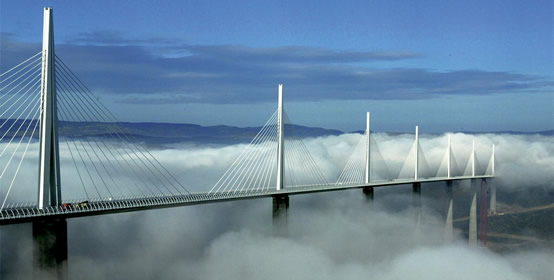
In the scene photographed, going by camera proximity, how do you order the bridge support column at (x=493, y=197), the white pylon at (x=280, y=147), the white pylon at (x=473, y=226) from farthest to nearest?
the bridge support column at (x=493, y=197), the white pylon at (x=473, y=226), the white pylon at (x=280, y=147)

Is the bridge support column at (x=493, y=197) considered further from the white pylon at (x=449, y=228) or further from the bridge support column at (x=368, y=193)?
the bridge support column at (x=368, y=193)

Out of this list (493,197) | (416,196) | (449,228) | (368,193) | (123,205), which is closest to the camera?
(123,205)

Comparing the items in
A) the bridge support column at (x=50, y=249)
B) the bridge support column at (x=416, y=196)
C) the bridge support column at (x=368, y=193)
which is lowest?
the bridge support column at (x=416, y=196)

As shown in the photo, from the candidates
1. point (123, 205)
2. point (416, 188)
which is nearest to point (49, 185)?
point (123, 205)

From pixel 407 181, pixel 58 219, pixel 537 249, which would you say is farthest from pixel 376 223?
pixel 58 219

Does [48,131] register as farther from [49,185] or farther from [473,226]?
[473,226]

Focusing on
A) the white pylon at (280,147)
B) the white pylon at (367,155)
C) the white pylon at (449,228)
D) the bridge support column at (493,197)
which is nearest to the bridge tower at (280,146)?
the white pylon at (280,147)
